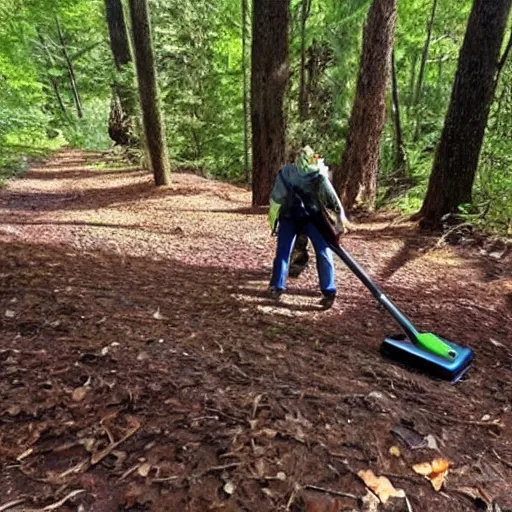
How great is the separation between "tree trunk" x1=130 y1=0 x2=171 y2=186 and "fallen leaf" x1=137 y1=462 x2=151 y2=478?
881 centimetres

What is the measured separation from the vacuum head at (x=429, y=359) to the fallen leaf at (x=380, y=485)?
4.64 ft

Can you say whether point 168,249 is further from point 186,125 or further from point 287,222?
point 186,125

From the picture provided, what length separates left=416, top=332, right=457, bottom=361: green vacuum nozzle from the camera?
124 inches

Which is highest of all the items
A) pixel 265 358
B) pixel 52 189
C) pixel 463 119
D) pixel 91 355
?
pixel 463 119

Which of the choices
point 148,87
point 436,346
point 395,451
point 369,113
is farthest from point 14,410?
point 148,87

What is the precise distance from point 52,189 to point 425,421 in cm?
1097

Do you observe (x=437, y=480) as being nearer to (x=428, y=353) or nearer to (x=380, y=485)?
(x=380, y=485)

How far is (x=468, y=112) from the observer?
223 inches

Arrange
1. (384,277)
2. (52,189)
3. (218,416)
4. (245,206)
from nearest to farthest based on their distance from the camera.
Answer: (218,416) < (384,277) < (245,206) < (52,189)

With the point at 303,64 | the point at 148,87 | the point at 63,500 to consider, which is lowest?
the point at 63,500

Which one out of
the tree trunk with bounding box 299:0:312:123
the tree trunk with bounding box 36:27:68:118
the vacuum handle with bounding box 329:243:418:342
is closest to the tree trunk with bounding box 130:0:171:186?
the tree trunk with bounding box 299:0:312:123

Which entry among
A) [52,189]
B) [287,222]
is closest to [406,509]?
[287,222]

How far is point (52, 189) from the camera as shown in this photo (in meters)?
10.9

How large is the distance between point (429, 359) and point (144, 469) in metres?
2.21
